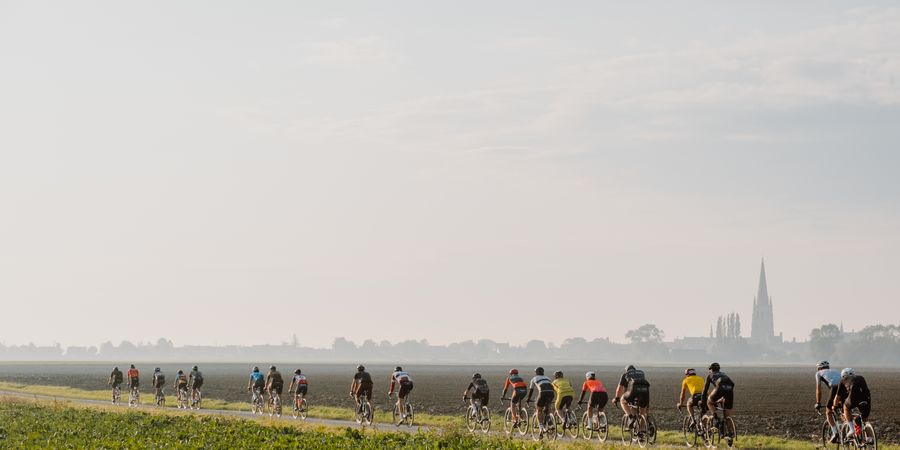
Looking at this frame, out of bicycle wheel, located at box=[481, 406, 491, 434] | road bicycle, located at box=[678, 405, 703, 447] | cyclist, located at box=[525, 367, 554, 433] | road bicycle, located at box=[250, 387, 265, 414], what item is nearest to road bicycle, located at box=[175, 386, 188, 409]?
road bicycle, located at box=[250, 387, 265, 414]

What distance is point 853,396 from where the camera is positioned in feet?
85.7

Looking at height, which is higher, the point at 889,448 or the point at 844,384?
the point at 844,384

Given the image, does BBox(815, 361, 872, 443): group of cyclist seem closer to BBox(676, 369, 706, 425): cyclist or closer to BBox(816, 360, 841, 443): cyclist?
BBox(816, 360, 841, 443): cyclist

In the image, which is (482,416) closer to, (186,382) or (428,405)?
(186,382)

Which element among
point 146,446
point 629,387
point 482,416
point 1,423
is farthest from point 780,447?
point 1,423

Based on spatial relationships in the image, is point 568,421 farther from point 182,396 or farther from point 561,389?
point 182,396

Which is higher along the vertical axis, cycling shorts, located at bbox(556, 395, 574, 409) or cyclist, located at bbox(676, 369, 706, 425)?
cyclist, located at bbox(676, 369, 706, 425)

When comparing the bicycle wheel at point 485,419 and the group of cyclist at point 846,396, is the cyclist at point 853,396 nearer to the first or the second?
the group of cyclist at point 846,396

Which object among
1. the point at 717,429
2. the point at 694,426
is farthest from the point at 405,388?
the point at 717,429

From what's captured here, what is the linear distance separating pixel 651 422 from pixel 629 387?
111 centimetres

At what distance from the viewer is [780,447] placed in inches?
1300

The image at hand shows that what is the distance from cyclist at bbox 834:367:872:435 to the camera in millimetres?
26062

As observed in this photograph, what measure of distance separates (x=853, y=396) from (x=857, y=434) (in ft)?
2.88

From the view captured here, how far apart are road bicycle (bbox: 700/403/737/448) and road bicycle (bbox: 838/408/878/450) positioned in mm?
2688
